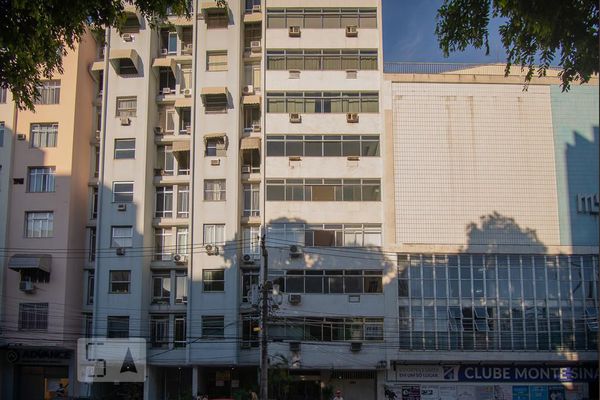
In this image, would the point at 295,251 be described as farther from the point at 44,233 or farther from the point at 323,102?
the point at 44,233

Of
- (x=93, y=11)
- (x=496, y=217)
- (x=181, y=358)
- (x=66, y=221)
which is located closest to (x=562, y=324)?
(x=496, y=217)

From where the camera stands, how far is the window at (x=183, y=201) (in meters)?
34.7

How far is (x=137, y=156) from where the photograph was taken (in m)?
34.4

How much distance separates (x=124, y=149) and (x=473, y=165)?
1749 cm

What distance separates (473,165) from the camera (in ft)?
109

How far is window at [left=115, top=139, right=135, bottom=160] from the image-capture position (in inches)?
1364

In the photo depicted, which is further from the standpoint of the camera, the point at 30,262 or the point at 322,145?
the point at 322,145

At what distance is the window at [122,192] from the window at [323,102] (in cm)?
805

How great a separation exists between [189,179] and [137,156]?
2.87m

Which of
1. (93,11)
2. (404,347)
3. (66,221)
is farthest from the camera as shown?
(66,221)

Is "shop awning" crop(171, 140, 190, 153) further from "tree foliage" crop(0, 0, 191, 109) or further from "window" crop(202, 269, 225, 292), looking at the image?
"tree foliage" crop(0, 0, 191, 109)

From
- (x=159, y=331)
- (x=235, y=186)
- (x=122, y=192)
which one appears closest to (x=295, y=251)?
(x=235, y=186)

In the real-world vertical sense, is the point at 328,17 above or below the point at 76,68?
above

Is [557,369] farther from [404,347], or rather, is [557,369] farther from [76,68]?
[76,68]
